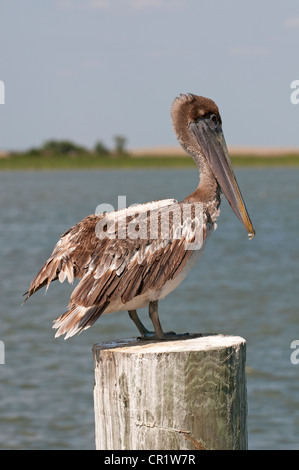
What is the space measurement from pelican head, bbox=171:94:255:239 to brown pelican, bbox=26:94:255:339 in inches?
4.7

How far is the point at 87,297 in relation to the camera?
12.4ft

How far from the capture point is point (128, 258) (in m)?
3.89

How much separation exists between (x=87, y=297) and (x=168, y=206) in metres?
0.63

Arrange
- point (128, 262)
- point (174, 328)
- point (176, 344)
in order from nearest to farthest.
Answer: point (176, 344), point (128, 262), point (174, 328)

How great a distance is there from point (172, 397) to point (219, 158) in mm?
1473

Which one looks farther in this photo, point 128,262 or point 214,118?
point 214,118

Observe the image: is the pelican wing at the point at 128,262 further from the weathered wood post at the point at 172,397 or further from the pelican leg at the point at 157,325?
the weathered wood post at the point at 172,397

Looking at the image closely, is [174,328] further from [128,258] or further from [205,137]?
[128,258]

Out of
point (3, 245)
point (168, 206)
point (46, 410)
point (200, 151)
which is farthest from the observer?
point (3, 245)

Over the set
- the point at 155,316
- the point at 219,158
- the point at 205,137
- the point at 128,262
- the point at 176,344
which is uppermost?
the point at 205,137

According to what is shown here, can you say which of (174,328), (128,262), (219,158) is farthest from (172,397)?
(174,328)

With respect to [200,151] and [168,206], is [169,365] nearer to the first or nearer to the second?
[168,206]

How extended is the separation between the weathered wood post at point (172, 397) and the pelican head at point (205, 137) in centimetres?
106
